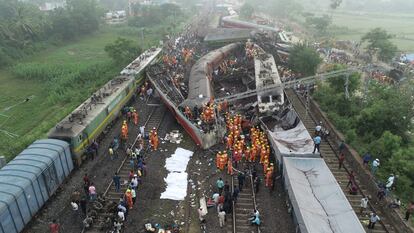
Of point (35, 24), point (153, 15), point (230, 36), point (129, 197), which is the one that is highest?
point (230, 36)

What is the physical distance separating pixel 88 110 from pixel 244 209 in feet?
35.9

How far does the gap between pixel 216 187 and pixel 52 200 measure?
279 inches

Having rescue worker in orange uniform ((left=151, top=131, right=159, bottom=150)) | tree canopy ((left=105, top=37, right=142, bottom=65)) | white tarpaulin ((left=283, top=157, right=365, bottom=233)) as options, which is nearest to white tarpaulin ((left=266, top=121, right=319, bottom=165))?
white tarpaulin ((left=283, top=157, right=365, bottom=233))

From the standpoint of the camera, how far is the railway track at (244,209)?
13.5 m

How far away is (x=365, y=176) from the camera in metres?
16.1

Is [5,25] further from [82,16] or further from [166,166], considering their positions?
[166,166]

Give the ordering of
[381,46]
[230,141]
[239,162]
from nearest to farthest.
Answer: [239,162]
[230,141]
[381,46]

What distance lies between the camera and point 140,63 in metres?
30.4

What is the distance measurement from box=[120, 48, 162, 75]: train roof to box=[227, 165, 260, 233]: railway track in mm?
14619

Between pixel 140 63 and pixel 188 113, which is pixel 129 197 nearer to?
pixel 188 113

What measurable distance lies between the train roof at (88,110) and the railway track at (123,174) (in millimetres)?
2488

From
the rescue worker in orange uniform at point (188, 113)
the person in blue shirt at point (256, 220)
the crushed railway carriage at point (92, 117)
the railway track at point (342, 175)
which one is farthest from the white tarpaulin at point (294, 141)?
the crushed railway carriage at point (92, 117)

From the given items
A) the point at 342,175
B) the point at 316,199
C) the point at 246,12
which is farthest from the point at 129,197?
the point at 246,12

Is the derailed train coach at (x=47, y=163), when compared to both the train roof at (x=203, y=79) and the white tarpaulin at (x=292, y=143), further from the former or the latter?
the white tarpaulin at (x=292, y=143)
